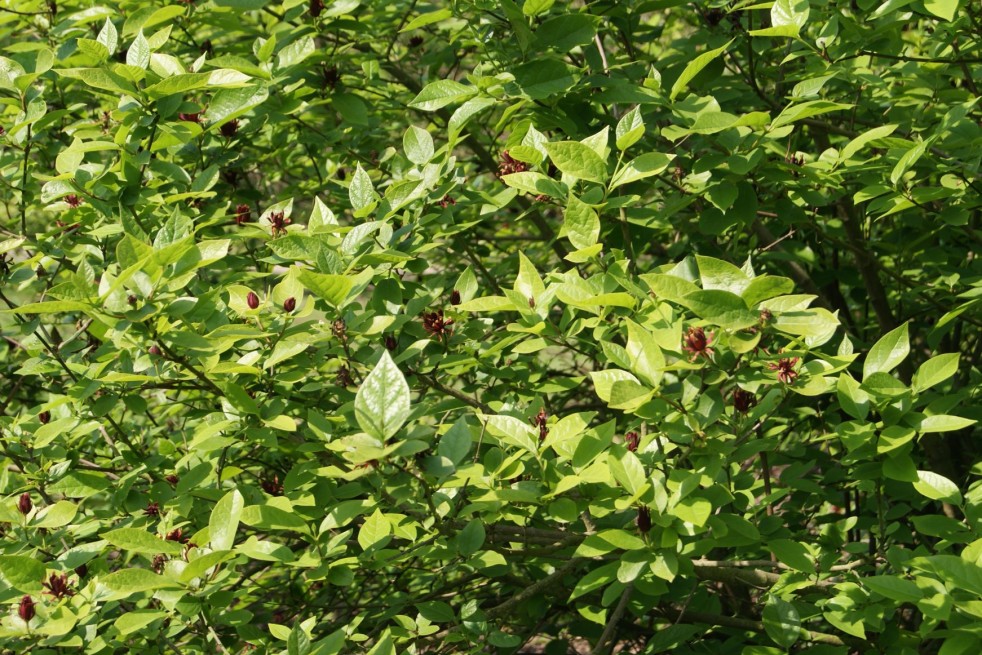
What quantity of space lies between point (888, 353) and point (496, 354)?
103cm

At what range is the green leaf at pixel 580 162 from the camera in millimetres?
2043

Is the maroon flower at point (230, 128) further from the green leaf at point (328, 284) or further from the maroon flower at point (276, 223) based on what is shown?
the green leaf at point (328, 284)

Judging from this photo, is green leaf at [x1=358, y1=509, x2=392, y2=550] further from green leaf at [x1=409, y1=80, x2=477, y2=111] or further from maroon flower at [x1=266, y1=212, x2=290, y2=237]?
green leaf at [x1=409, y1=80, x2=477, y2=111]

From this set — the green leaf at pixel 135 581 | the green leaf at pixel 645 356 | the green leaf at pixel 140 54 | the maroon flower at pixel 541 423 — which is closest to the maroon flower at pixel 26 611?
the green leaf at pixel 135 581

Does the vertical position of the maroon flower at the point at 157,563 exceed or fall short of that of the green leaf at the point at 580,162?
it falls short

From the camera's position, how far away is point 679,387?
1.96 m

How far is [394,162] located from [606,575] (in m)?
1.23

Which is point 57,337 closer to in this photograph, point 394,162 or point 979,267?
point 394,162

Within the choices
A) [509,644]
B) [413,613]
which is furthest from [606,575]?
[413,613]

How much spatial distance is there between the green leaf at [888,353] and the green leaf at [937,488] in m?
0.24

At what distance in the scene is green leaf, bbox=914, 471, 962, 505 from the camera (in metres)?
2.01

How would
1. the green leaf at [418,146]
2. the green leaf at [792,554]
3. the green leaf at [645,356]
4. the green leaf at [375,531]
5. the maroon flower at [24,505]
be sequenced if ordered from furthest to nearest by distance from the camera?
the green leaf at [418,146] < the maroon flower at [24,505] < the green leaf at [792,554] < the green leaf at [375,531] < the green leaf at [645,356]

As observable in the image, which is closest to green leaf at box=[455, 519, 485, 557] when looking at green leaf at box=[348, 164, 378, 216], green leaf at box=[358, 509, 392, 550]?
green leaf at box=[358, 509, 392, 550]

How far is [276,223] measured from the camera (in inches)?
96.3
